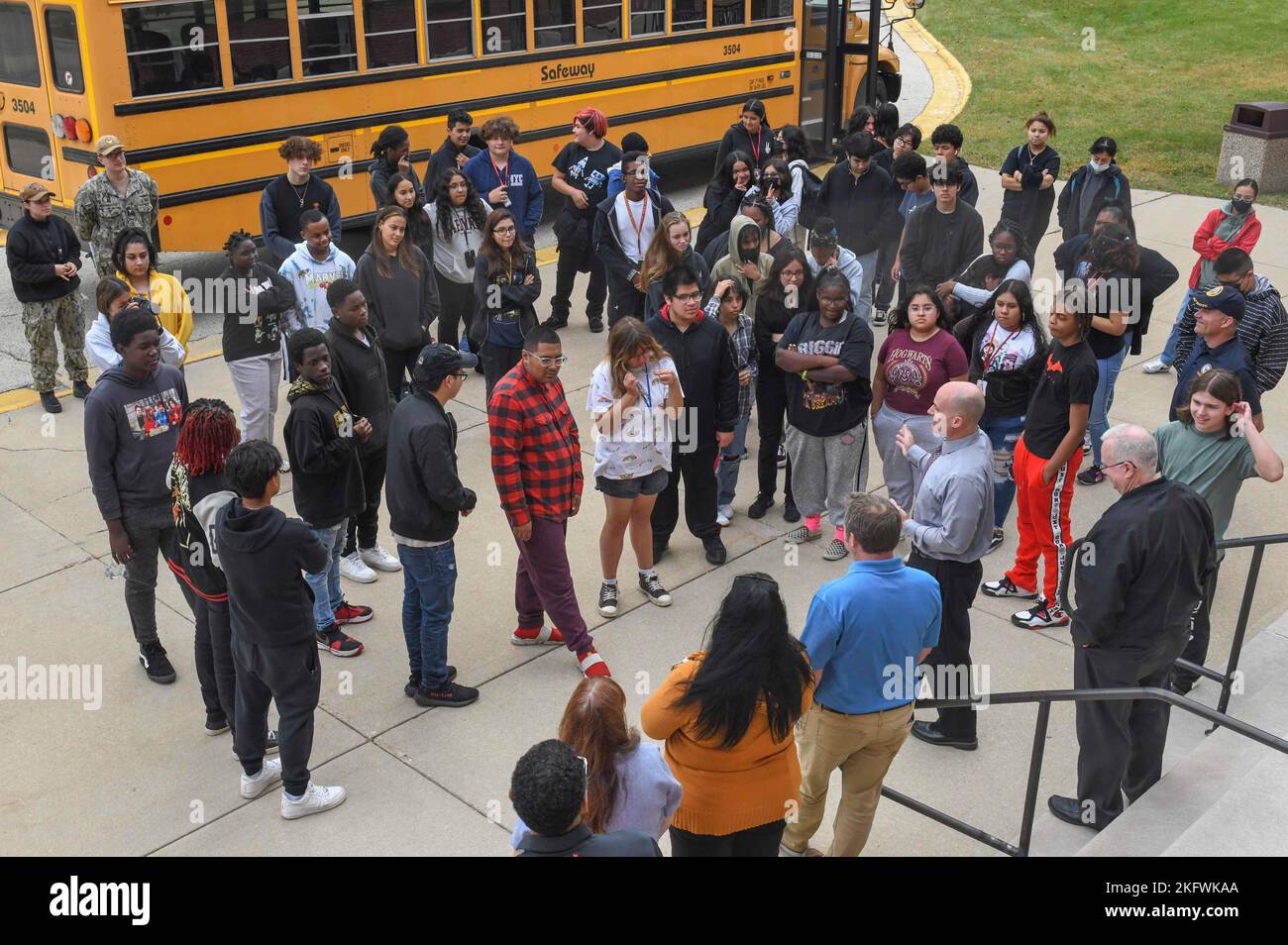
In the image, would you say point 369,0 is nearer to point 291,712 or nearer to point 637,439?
point 637,439

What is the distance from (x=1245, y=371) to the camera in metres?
6.16

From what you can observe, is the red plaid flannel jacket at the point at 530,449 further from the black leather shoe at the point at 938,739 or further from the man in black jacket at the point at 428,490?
the black leather shoe at the point at 938,739

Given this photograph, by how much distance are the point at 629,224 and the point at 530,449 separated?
11.4 feet

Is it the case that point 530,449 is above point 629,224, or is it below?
below

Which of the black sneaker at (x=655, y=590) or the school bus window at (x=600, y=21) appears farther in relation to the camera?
the school bus window at (x=600, y=21)

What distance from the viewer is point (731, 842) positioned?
12.7 feet

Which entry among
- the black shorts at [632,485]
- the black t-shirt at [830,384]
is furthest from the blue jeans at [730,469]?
the black shorts at [632,485]

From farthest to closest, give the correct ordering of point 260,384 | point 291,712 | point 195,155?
1. point 195,155
2. point 260,384
3. point 291,712

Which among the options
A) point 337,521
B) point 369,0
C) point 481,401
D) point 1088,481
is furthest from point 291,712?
point 369,0

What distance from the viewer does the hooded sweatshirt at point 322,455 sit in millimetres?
5590

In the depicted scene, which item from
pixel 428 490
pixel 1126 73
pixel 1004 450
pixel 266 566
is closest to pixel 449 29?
pixel 1004 450

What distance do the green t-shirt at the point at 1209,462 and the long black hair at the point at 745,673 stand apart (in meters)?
2.58

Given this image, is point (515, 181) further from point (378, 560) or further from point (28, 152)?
point (28, 152)
